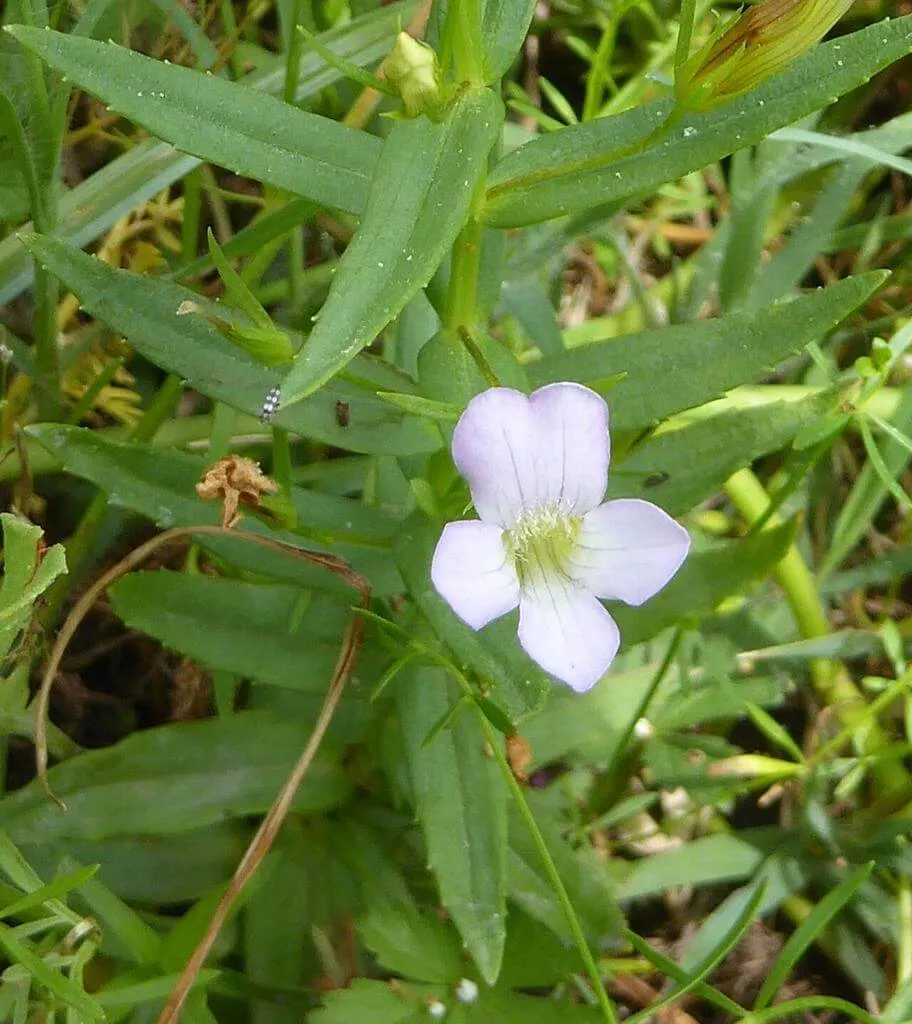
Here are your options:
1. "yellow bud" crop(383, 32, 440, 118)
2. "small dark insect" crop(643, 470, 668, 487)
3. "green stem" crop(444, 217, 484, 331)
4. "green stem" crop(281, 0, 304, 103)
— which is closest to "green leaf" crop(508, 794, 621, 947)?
"small dark insect" crop(643, 470, 668, 487)

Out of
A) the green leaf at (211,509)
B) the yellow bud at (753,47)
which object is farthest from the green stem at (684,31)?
the green leaf at (211,509)

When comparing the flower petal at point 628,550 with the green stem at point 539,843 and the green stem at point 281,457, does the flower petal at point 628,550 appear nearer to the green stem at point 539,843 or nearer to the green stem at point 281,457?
the green stem at point 539,843

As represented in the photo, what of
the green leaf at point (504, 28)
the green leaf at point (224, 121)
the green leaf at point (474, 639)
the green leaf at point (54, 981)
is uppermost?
the green leaf at point (504, 28)

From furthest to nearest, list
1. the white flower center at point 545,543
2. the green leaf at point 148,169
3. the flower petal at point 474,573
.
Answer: the green leaf at point 148,169, the white flower center at point 545,543, the flower petal at point 474,573

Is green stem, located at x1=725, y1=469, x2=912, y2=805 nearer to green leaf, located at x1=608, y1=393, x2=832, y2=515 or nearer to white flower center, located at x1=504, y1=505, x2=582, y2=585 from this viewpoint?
green leaf, located at x1=608, y1=393, x2=832, y2=515

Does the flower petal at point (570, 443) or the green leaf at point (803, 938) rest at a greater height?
the flower petal at point (570, 443)
